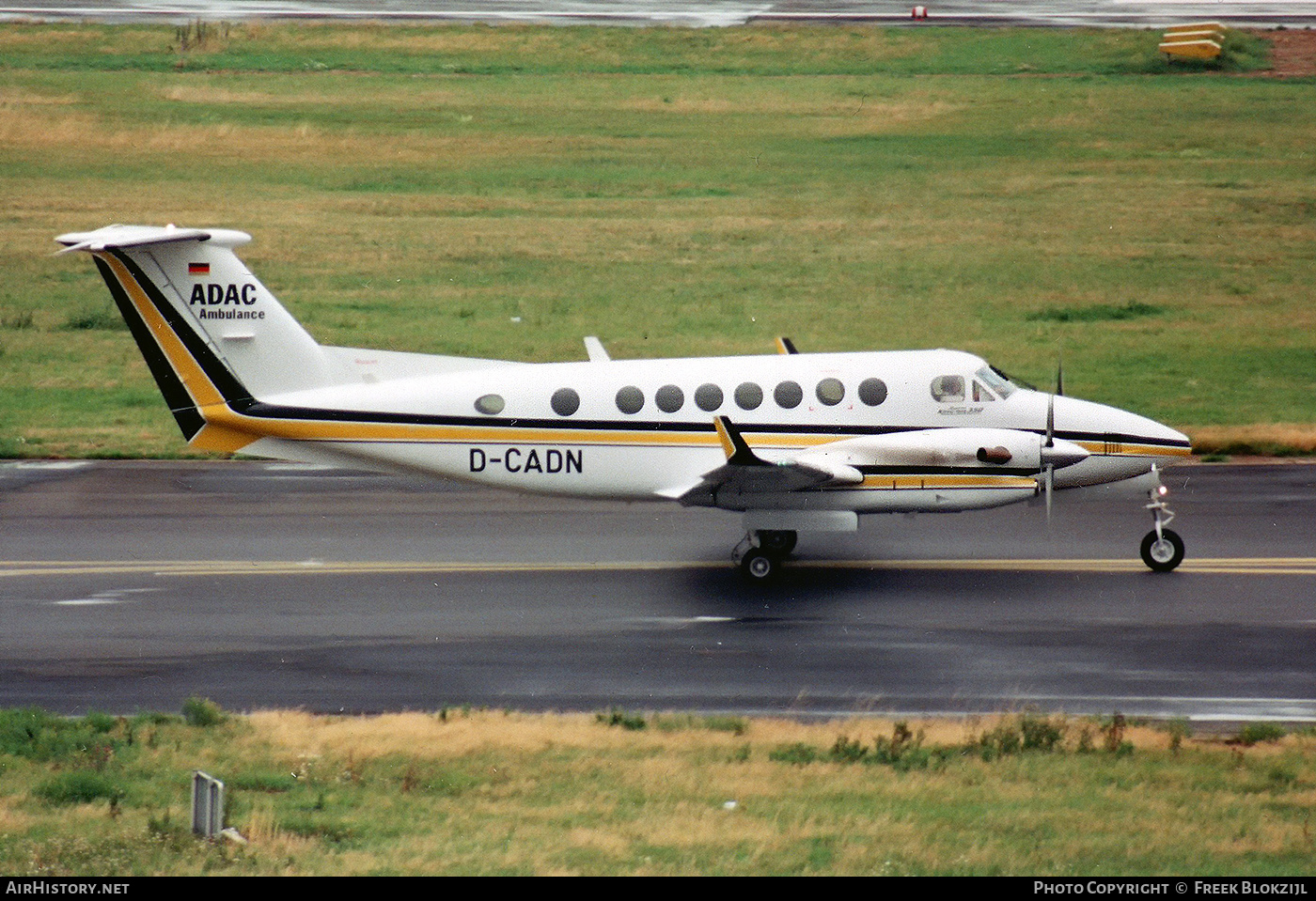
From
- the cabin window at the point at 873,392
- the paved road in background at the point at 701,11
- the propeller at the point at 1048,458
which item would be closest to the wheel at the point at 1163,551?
the propeller at the point at 1048,458

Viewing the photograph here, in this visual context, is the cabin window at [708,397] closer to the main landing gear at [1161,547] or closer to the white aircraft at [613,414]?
the white aircraft at [613,414]

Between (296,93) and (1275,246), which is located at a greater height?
(296,93)

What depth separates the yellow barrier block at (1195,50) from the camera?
6406 centimetres

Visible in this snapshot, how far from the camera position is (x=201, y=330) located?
22.4 metres

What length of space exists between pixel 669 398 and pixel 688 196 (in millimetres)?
32222

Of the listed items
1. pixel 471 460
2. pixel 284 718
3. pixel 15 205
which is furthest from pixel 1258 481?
pixel 15 205

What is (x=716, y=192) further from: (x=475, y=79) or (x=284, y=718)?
(x=284, y=718)

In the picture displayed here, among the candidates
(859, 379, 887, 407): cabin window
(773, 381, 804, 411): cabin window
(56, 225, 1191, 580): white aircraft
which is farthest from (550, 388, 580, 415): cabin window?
(859, 379, 887, 407): cabin window

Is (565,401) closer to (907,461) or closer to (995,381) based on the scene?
(907,461)

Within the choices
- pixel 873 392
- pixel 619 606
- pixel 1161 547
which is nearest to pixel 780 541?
pixel 873 392

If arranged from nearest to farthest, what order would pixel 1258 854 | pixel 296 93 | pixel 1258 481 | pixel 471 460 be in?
pixel 1258 854
pixel 471 460
pixel 1258 481
pixel 296 93

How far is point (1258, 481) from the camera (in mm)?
27031

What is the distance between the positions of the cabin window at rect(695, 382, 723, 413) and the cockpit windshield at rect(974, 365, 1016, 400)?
3.39 meters

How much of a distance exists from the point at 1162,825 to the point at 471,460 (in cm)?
1158
